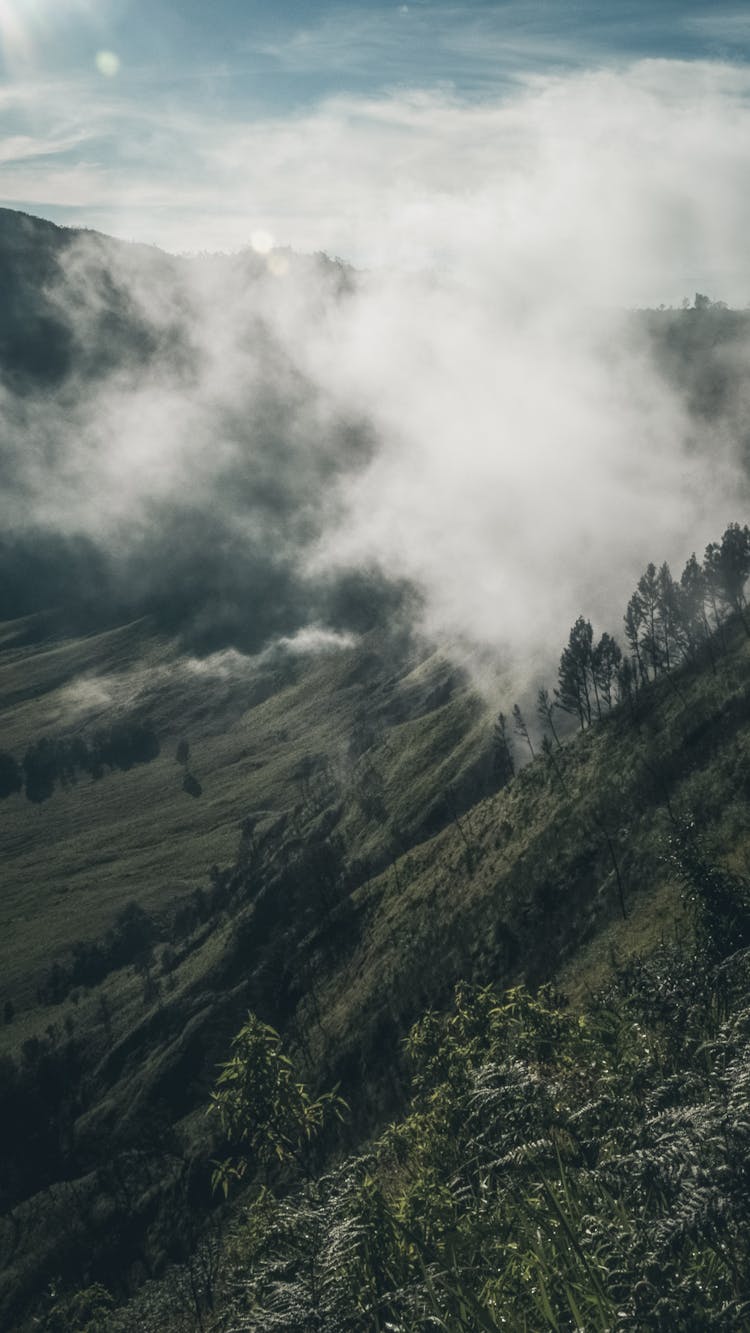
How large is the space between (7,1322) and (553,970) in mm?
126300

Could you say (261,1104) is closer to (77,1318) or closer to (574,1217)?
(574,1217)

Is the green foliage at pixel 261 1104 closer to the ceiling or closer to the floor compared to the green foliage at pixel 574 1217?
closer to the ceiling

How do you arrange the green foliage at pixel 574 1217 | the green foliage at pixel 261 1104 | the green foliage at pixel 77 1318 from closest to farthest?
1. the green foliage at pixel 574 1217
2. the green foliage at pixel 261 1104
3. the green foliage at pixel 77 1318

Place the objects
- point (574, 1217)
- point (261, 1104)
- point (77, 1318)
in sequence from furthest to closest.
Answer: point (77, 1318) < point (261, 1104) < point (574, 1217)

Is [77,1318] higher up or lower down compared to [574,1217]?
lower down

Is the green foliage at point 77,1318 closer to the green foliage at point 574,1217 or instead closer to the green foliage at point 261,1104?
the green foliage at point 261,1104

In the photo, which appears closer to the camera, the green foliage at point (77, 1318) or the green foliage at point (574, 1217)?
the green foliage at point (574, 1217)

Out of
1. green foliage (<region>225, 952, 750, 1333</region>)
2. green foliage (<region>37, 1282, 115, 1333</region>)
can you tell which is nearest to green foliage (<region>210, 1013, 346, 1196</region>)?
green foliage (<region>225, 952, 750, 1333</region>)

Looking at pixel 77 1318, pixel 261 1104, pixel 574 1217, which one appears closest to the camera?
pixel 574 1217

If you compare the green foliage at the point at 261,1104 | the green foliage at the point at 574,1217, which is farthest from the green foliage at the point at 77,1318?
the green foliage at the point at 574,1217

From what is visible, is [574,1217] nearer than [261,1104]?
Yes

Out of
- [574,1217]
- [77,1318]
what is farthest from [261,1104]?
[77,1318]

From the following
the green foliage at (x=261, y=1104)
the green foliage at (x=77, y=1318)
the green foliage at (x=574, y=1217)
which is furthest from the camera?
the green foliage at (x=77, y=1318)

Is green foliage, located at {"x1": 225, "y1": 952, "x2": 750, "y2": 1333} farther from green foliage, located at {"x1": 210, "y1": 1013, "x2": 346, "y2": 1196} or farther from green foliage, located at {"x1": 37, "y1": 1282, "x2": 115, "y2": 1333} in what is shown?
green foliage, located at {"x1": 37, "y1": 1282, "x2": 115, "y2": 1333}
